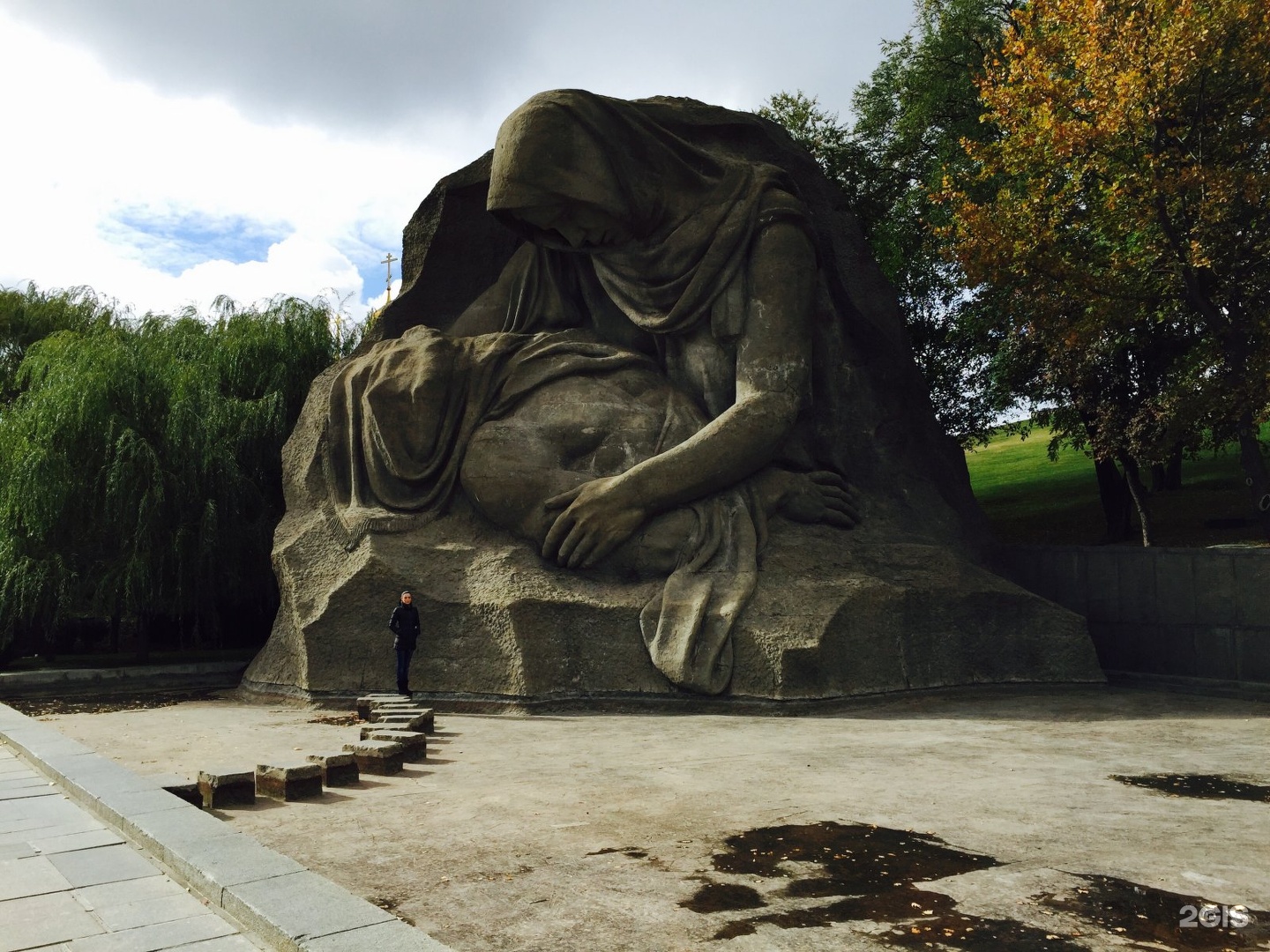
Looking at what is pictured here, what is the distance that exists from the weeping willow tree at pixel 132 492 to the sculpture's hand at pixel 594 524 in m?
5.77

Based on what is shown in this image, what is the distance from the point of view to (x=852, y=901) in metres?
3.61

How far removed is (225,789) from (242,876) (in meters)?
1.89

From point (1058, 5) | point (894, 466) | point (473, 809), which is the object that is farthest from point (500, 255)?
point (473, 809)

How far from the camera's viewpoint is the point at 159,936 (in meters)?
3.27

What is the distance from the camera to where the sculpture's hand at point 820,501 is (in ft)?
32.9

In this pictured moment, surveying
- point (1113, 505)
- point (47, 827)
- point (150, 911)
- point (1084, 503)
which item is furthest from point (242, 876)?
point (1084, 503)

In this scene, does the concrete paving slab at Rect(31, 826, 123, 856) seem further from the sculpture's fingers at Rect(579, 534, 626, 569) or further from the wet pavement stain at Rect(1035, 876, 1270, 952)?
the sculpture's fingers at Rect(579, 534, 626, 569)

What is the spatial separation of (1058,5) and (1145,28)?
1.55 meters

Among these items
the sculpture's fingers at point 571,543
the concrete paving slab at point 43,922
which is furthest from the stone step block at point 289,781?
the sculpture's fingers at point 571,543

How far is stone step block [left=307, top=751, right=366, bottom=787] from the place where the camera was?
578cm

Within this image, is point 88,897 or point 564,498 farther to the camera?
point 564,498

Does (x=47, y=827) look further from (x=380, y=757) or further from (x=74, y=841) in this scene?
(x=380, y=757)

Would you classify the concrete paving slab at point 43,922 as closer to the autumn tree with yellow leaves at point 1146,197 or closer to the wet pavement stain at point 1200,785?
the wet pavement stain at point 1200,785

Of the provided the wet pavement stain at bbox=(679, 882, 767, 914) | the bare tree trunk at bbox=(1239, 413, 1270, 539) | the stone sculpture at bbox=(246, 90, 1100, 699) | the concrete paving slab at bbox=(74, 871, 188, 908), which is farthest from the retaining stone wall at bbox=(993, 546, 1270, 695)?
the concrete paving slab at bbox=(74, 871, 188, 908)
